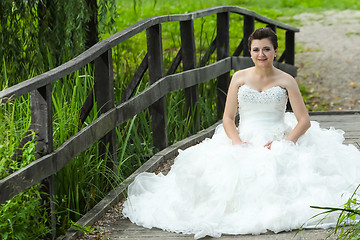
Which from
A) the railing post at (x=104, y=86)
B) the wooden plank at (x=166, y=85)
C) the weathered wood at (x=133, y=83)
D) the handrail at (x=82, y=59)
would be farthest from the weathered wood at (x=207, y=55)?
the railing post at (x=104, y=86)

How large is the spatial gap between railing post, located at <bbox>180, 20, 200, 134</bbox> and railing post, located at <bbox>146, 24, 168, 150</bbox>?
30.9 inches

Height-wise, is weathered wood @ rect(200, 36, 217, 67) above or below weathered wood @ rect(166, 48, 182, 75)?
below

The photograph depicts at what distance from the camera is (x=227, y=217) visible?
4.29m

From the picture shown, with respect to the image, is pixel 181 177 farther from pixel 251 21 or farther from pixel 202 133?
pixel 251 21

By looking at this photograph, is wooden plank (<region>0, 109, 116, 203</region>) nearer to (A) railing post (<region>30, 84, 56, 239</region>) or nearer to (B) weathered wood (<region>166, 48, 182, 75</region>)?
(A) railing post (<region>30, 84, 56, 239</region>)

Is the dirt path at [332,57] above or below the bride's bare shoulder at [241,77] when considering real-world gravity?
below

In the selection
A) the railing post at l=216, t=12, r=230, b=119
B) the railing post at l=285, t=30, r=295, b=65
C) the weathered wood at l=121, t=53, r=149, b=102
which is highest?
the weathered wood at l=121, t=53, r=149, b=102

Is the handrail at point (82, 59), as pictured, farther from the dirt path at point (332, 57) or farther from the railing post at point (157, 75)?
the dirt path at point (332, 57)

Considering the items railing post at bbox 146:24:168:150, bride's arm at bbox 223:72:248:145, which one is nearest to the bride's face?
bride's arm at bbox 223:72:248:145

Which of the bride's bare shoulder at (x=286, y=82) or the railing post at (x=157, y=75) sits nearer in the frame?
the bride's bare shoulder at (x=286, y=82)

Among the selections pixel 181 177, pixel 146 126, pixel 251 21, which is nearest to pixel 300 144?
pixel 181 177

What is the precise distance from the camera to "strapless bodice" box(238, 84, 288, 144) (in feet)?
16.5

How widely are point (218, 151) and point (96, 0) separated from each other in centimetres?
329

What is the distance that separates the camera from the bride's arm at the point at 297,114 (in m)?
4.95
